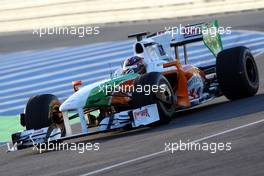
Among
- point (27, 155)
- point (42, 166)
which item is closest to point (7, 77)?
point (27, 155)

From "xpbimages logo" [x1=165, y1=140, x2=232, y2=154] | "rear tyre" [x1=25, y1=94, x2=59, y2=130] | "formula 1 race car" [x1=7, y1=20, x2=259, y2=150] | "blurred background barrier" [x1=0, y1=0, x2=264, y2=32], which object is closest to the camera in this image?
"xpbimages logo" [x1=165, y1=140, x2=232, y2=154]

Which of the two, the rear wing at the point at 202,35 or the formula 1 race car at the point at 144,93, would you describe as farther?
the rear wing at the point at 202,35

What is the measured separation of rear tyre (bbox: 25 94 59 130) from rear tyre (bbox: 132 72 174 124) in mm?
1200

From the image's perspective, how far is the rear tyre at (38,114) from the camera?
1148 centimetres

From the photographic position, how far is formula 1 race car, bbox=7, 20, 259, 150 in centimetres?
1107

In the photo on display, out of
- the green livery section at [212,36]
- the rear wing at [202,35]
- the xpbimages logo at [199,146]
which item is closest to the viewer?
the xpbimages logo at [199,146]

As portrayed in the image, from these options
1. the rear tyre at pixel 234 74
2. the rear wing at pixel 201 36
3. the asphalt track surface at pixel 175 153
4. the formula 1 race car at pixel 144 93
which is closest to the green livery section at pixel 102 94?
the formula 1 race car at pixel 144 93

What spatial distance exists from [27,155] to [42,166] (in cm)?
155

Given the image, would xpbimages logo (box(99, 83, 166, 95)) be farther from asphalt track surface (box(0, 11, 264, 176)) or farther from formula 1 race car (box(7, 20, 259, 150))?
asphalt track surface (box(0, 11, 264, 176))

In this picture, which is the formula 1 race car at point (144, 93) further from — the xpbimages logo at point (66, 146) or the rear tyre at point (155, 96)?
the xpbimages logo at point (66, 146)

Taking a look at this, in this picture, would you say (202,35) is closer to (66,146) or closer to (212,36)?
(212,36)

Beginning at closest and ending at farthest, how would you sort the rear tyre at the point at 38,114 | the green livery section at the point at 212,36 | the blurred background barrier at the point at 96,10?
1. the rear tyre at the point at 38,114
2. the green livery section at the point at 212,36
3. the blurred background barrier at the point at 96,10

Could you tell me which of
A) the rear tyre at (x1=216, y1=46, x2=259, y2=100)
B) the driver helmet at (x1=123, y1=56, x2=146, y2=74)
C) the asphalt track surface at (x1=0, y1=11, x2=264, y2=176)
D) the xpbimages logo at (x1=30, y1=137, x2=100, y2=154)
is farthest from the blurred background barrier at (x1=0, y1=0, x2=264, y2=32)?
the xpbimages logo at (x1=30, y1=137, x2=100, y2=154)

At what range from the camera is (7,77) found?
75.7 feet
